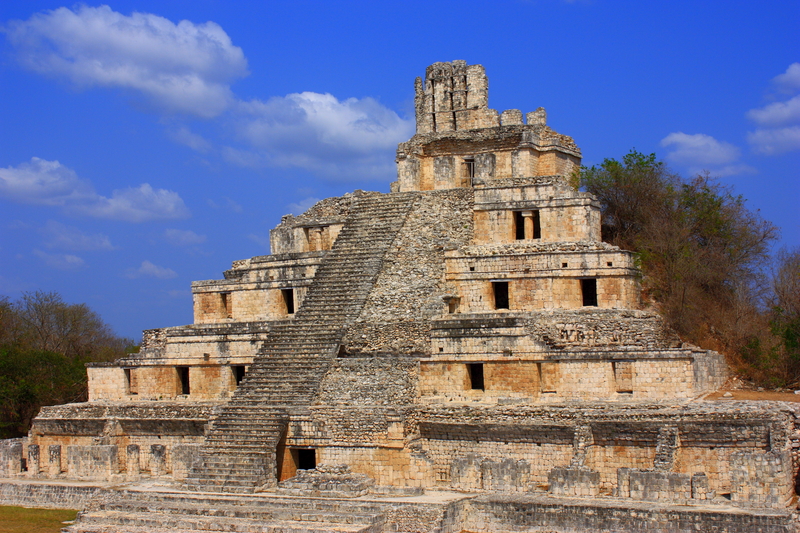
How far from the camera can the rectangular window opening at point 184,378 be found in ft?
93.2

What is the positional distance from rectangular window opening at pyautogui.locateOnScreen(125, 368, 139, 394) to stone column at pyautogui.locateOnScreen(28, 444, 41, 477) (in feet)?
10.3

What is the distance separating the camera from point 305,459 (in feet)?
77.3

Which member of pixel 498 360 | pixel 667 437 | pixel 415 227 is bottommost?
pixel 667 437

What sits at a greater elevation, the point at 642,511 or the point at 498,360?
the point at 498,360

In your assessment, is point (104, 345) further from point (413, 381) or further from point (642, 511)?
point (642, 511)

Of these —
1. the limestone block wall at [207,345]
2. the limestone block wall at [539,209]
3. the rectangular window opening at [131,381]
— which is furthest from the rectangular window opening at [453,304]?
the rectangular window opening at [131,381]

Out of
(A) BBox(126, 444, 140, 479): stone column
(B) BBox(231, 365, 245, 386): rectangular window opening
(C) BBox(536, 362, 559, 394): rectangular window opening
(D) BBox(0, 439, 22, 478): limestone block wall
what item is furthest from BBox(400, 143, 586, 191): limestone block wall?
(D) BBox(0, 439, 22, 478): limestone block wall

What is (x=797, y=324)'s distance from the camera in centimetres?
2577

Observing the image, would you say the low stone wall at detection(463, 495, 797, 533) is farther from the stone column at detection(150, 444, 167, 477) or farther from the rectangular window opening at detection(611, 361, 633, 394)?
the stone column at detection(150, 444, 167, 477)

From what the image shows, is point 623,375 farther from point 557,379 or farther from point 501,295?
point 501,295

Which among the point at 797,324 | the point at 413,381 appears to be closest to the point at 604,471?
the point at 413,381

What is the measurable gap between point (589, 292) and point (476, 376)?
497cm

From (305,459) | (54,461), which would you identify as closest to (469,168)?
(305,459)

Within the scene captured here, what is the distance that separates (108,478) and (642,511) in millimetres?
13963
